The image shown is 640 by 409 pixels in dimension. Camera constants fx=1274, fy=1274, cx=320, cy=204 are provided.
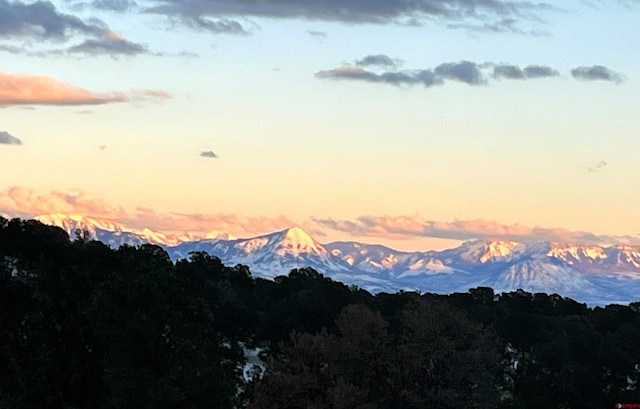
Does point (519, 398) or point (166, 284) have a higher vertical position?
point (166, 284)

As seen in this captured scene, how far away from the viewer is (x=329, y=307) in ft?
443

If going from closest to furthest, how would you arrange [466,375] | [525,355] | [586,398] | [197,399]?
[197,399]
[466,375]
[586,398]
[525,355]

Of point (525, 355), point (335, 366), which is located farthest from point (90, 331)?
point (525, 355)

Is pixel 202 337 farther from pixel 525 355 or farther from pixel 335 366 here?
pixel 525 355

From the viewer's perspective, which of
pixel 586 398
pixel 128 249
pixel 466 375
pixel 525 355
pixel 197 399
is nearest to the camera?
pixel 197 399

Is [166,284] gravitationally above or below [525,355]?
above

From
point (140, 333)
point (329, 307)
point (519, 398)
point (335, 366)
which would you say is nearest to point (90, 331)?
point (140, 333)

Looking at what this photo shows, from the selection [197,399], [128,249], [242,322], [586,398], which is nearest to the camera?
[197,399]

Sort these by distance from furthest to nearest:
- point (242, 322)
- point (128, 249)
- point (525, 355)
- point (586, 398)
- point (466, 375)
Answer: point (525, 355), point (242, 322), point (586, 398), point (128, 249), point (466, 375)

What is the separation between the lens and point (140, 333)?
3226 inches

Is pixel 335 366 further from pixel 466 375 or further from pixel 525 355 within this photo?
pixel 525 355

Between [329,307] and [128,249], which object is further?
[329,307]

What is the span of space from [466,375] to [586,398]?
A: 38.2 m

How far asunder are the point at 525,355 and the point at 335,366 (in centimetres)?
6476
